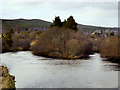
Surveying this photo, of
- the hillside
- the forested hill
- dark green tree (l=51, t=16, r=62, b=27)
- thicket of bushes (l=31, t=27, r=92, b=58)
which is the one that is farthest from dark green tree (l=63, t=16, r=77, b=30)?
the hillside

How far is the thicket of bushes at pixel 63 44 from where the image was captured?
49.1 metres

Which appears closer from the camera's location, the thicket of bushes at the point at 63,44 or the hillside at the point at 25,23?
the thicket of bushes at the point at 63,44

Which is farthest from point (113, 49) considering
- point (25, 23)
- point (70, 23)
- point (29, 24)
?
point (25, 23)

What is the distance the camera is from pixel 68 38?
51.4 metres

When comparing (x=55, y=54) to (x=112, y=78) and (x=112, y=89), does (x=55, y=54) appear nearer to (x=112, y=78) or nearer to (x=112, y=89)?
(x=112, y=78)

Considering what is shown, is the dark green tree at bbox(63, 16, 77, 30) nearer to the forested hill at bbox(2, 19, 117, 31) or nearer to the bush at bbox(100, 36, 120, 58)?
the bush at bbox(100, 36, 120, 58)

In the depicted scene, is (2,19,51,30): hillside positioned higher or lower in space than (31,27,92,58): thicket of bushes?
higher

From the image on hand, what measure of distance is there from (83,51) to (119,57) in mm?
11648

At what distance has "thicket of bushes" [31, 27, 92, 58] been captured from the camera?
49.1 metres

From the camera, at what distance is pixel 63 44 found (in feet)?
166

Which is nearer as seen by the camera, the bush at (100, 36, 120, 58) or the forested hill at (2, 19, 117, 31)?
the bush at (100, 36, 120, 58)

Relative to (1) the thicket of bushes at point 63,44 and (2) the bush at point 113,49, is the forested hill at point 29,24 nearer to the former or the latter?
(1) the thicket of bushes at point 63,44

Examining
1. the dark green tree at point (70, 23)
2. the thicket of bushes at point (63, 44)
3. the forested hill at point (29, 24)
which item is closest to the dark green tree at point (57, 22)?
the dark green tree at point (70, 23)

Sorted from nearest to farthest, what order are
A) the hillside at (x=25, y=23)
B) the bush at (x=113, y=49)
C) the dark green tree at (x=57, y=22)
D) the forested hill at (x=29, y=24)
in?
the bush at (x=113, y=49) < the dark green tree at (x=57, y=22) < the forested hill at (x=29, y=24) < the hillside at (x=25, y=23)
